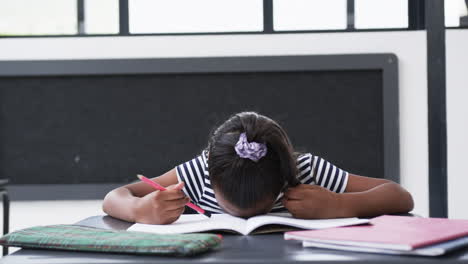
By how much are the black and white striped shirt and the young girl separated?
96 mm

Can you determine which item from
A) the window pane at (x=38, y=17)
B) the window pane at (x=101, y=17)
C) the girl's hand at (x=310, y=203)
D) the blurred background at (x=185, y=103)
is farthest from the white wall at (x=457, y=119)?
the girl's hand at (x=310, y=203)

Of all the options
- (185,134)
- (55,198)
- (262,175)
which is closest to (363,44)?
(185,134)

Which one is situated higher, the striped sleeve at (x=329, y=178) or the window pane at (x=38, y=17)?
the window pane at (x=38, y=17)

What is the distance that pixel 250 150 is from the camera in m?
1.07

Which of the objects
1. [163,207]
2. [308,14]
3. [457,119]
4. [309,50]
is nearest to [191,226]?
[163,207]

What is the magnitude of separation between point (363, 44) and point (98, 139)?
1444mm

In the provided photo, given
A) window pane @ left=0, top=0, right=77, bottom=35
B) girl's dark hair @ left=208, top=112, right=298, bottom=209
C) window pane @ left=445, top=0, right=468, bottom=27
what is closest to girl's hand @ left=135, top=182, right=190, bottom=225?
girl's dark hair @ left=208, top=112, right=298, bottom=209

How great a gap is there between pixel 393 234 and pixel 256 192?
36 cm

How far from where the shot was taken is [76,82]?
3047 mm

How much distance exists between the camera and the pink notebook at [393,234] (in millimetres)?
684

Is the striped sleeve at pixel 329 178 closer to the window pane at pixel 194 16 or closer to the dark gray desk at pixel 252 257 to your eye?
the dark gray desk at pixel 252 257

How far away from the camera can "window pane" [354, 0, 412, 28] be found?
3.17 metres

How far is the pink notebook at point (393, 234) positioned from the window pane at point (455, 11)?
2536 mm

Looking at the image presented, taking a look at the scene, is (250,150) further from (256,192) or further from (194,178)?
(194,178)
